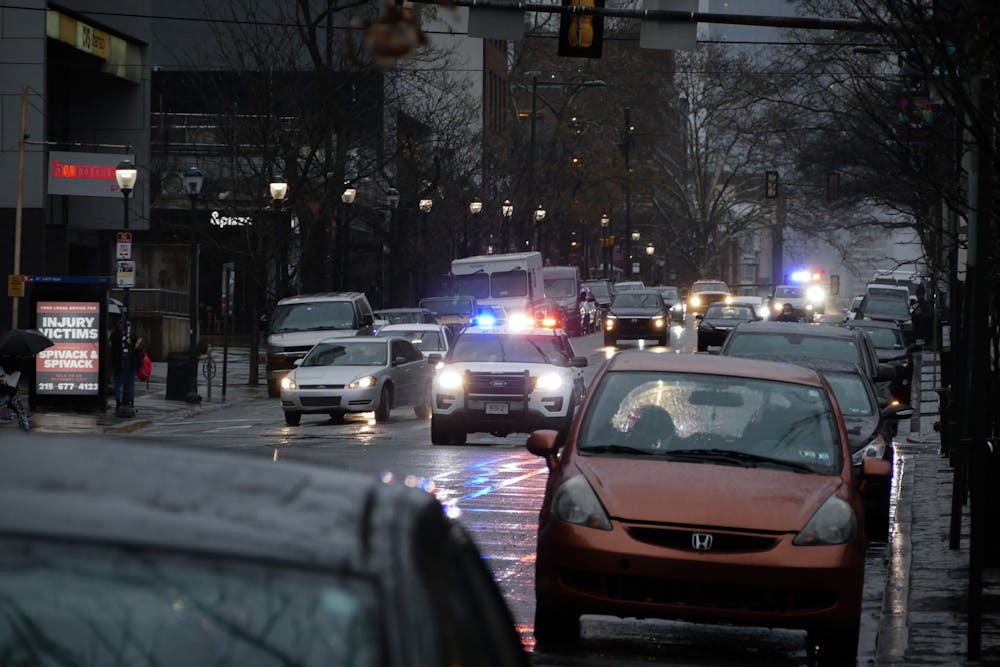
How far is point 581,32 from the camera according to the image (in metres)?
21.3

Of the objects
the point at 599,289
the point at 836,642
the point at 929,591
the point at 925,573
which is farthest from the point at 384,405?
the point at 599,289

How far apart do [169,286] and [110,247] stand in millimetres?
2061

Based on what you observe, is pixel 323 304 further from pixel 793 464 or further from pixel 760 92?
pixel 793 464

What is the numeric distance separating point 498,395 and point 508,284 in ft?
106

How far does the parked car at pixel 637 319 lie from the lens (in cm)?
5916

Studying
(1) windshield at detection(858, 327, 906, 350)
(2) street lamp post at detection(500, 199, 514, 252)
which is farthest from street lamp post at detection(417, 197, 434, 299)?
(1) windshield at detection(858, 327, 906, 350)

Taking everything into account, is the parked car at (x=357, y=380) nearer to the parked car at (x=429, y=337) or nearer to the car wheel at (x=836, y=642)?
the parked car at (x=429, y=337)

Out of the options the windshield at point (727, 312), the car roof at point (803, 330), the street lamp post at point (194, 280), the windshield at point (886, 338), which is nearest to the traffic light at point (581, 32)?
the car roof at point (803, 330)

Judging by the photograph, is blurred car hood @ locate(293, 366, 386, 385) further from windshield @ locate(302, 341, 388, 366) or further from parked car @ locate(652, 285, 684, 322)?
parked car @ locate(652, 285, 684, 322)

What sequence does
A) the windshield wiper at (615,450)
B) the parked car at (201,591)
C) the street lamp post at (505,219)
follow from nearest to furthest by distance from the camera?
the parked car at (201,591) → the windshield wiper at (615,450) → the street lamp post at (505,219)

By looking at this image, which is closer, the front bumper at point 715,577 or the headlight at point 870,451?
the front bumper at point 715,577

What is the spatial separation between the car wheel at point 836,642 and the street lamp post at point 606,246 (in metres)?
87.2

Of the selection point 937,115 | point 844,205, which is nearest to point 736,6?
point 844,205

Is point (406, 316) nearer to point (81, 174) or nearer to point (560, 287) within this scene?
point (81, 174)
